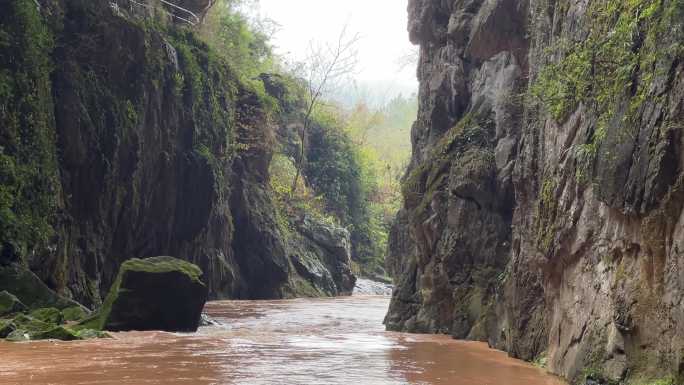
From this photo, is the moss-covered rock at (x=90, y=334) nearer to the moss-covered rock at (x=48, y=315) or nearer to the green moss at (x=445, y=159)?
the moss-covered rock at (x=48, y=315)

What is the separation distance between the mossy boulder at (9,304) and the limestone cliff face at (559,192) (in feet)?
25.3

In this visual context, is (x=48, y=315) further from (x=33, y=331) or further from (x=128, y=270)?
(x=33, y=331)

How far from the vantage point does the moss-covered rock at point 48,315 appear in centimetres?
1371

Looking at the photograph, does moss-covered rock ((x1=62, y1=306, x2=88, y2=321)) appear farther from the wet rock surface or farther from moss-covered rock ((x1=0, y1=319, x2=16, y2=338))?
the wet rock surface

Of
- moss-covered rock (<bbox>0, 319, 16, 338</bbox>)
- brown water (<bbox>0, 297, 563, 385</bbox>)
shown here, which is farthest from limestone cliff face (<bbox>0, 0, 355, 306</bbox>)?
brown water (<bbox>0, 297, 563, 385</bbox>)

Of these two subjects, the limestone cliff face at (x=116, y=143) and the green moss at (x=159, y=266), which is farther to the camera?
the limestone cliff face at (x=116, y=143)

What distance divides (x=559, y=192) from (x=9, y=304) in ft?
32.4

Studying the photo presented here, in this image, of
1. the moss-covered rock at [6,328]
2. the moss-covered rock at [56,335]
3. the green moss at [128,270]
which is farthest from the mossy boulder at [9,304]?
the moss-covered rock at [56,335]

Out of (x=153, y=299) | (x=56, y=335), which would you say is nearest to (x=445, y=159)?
(x=153, y=299)

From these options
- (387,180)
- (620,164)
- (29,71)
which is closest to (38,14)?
(29,71)

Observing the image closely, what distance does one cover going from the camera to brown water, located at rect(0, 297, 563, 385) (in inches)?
303

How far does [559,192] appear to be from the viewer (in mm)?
9375

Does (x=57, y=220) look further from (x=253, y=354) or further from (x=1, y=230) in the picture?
(x=253, y=354)

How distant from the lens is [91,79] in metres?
21.2
